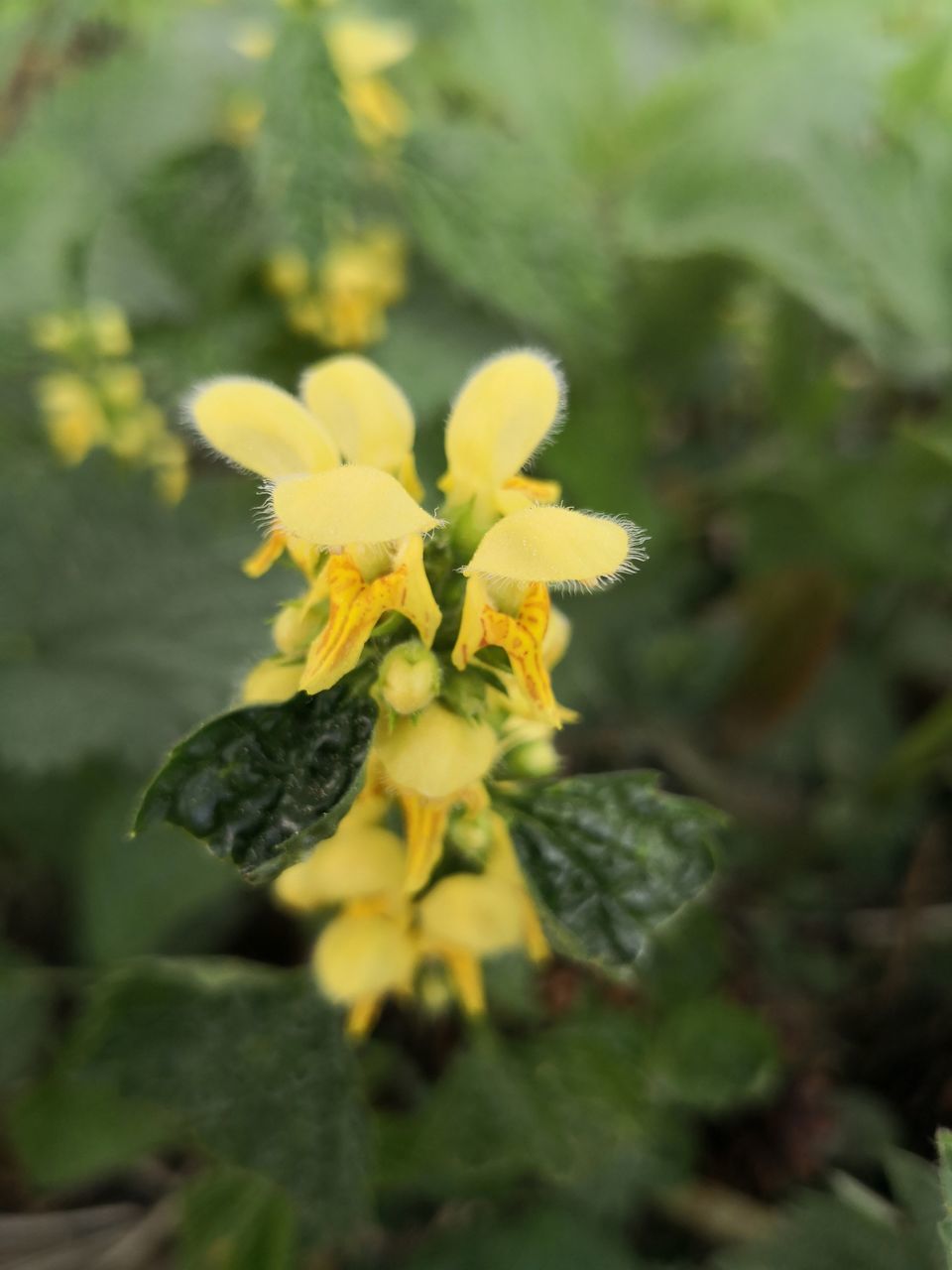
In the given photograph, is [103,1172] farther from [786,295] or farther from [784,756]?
[786,295]

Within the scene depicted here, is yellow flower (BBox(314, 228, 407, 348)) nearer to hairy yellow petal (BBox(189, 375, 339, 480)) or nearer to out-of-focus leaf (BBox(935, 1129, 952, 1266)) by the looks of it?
hairy yellow petal (BBox(189, 375, 339, 480))

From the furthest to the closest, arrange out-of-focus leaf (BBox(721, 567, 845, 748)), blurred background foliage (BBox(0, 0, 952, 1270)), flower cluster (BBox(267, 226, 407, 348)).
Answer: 1. out-of-focus leaf (BBox(721, 567, 845, 748))
2. flower cluster (BBox(267, 226, 407, 348))
3. blurred background foliage (BBox(0, 0, 952, 1270))

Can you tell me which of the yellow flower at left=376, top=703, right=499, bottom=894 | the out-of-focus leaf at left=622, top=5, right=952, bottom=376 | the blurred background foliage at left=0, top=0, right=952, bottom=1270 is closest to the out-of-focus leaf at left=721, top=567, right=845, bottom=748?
the blurred background foliage at left=0, top=0, right=952, bottom=1270

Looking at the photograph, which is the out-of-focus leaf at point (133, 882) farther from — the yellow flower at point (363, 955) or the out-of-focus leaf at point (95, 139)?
the out-of-focus leaf at point (95, 139)

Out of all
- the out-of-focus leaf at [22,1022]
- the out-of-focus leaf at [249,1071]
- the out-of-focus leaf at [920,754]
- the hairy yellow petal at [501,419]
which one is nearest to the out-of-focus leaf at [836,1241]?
the out-of-focus leaf at [249,1071]

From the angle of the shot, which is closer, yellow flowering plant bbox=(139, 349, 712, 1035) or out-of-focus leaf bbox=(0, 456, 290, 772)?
yellow flowering plant bbox=(139, 349, 712, 1035)

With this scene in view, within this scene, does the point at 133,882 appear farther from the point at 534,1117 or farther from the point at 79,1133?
the point at 534,1117

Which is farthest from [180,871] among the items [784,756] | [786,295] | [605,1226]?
[786,295]
